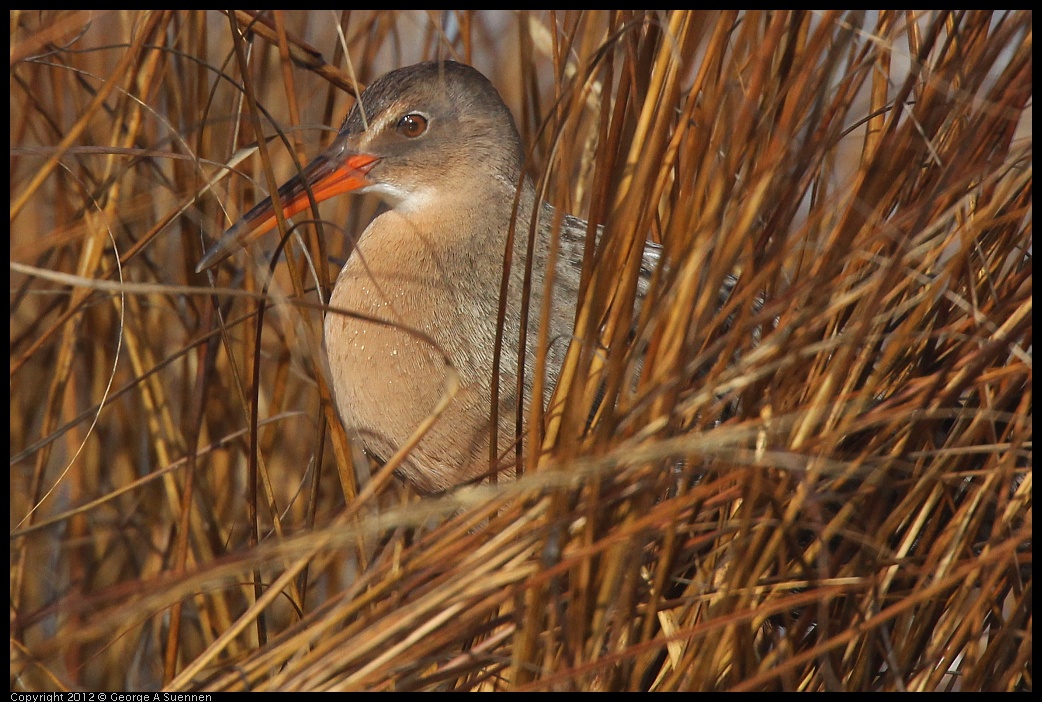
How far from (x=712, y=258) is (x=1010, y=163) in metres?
0.43

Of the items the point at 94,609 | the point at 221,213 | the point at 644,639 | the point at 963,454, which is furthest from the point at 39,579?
the point at 963,454

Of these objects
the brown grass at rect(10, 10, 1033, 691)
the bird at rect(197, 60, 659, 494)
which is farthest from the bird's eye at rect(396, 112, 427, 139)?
the brown grass at rect(10, 10, 1033, 691)

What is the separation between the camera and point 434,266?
6.12 ft

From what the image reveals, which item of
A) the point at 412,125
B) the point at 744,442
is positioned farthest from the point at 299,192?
the point at 744,442

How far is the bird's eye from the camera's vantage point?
2.02 metres

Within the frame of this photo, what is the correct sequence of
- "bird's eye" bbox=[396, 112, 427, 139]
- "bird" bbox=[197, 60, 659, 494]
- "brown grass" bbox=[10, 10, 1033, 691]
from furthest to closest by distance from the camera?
"bird's eye" bbox=[396, 112, 427, 139]
"bird" bbox=[197, 60, 659, 494]
"brown grass" bbox=[10, 10, 1033, 691]

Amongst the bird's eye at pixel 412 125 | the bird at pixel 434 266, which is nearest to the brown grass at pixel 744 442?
the bird at pixel 434 266

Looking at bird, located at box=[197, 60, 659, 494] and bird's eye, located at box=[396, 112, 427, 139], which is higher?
bird's eye, located at box=[396, 112, 427, 139]

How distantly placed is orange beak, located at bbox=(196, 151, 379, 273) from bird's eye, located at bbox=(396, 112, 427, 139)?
0.08 meters

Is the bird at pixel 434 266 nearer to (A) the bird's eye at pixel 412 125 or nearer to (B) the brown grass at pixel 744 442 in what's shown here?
(A) the bird's eye at pixel 412 125

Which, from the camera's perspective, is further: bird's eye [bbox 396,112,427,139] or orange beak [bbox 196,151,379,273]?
bird's eye [bbox 396,112,427,139]

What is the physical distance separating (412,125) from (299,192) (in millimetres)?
284

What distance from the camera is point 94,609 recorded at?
2.08 m

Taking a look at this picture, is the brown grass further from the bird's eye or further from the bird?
the bird's eye
